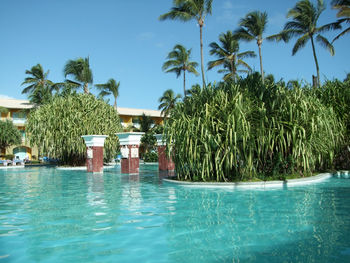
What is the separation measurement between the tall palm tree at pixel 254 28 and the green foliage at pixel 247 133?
21.9 m

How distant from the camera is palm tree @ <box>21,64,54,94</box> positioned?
41.7 metres

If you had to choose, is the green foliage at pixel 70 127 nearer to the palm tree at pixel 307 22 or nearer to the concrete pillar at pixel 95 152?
the concrete pillar at pixel 95 152

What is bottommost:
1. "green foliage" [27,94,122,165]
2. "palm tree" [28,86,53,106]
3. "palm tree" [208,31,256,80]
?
"green foliage" [27,94,122,165]

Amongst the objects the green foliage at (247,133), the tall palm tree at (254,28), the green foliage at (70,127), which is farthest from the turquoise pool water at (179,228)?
the tall palm tree at (254,28)

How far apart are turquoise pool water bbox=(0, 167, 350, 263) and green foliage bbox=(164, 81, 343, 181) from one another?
2.42 meters

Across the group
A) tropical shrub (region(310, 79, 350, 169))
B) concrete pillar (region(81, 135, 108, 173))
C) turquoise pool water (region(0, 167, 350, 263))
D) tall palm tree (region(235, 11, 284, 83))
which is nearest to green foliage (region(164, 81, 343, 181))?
turquoise pool water (region(0, 167, 350, 263))

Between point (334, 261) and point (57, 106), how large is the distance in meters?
25.0

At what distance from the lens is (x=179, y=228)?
A: 5.49 meters

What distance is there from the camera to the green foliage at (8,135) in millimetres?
38531

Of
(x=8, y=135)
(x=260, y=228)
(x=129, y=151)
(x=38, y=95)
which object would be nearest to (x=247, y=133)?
(x=260, y=228)

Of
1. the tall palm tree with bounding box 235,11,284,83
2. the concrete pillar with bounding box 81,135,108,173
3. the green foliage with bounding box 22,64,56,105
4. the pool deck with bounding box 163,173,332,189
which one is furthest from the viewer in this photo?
the green foliage with bounding box 22,64,56,105

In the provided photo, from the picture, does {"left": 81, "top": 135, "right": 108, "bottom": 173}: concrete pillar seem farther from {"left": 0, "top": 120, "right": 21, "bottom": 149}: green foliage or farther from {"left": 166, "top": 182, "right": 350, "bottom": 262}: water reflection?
{"left": 0, "top": 120, "right": 21, "bottom": 149}: green foliage

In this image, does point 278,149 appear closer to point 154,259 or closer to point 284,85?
point 284,85

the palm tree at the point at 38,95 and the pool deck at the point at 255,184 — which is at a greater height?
the palm tree at the point at 38,95
